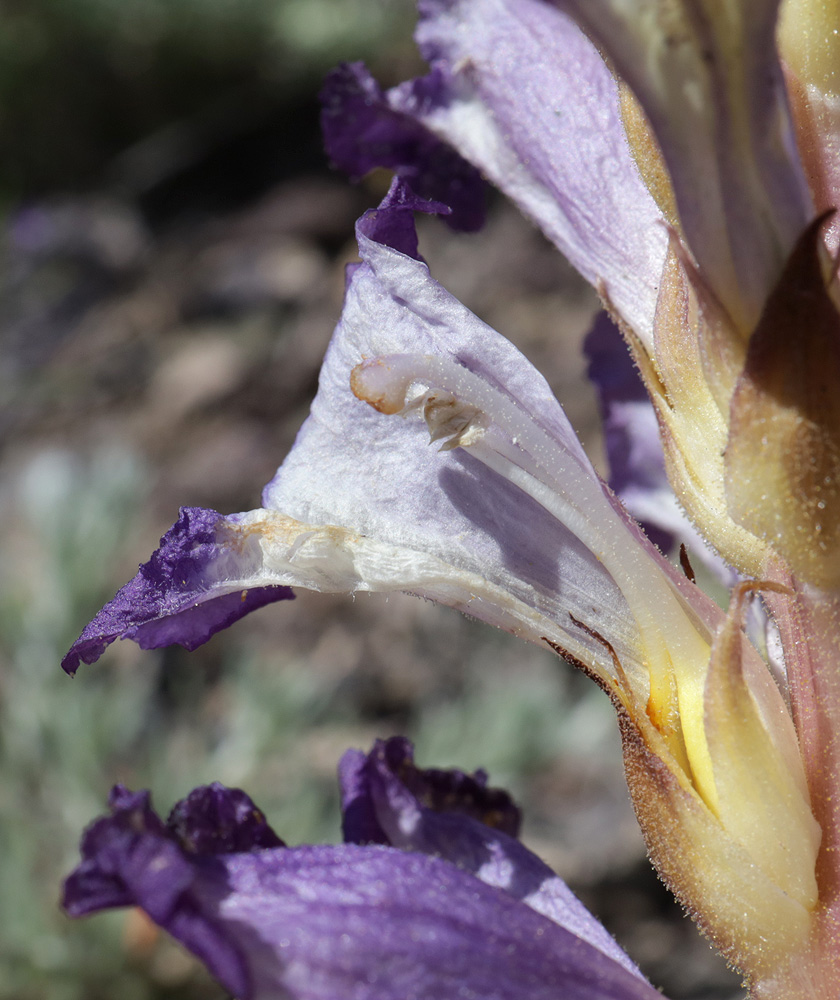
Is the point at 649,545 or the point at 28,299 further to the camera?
the point at 28,299

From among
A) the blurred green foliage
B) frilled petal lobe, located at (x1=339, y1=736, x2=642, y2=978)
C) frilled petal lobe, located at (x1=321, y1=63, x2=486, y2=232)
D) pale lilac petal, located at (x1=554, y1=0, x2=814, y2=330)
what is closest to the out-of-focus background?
the blurred green foliage

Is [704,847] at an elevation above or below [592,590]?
below

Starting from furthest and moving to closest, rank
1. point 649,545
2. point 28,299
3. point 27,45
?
point 27,45 → point 28,299 → point 649,545

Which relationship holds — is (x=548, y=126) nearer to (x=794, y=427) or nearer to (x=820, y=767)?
(x=794, y=427)

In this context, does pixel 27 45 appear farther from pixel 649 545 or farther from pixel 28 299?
pixel 649 545

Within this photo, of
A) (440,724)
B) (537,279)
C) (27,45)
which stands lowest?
(440,724)

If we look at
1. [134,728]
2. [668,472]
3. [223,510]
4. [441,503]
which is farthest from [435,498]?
[223,510]

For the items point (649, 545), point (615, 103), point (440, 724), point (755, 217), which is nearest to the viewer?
point (755, 217)

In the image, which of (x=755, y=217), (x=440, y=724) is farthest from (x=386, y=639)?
(x=755, y=217)
